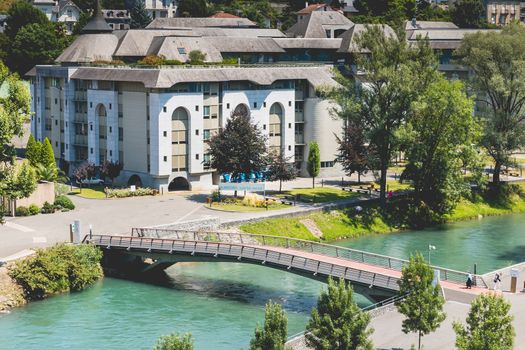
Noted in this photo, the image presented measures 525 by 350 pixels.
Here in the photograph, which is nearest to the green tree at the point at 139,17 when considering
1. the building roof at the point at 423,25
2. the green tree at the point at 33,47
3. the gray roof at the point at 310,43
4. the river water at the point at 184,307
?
the green tree at the point at 33,47

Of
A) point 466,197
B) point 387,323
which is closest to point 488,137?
point 466,197

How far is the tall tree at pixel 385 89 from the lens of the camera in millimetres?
87000

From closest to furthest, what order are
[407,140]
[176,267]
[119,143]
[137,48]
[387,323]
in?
[387,323] → [176,267] → [407,140] → [119,143] → [137,48]

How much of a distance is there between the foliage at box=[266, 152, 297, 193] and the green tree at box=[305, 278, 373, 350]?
153ft

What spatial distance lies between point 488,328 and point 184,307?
78.0ft

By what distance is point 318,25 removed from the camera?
14000 centimetres

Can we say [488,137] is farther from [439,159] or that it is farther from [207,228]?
[207,228]

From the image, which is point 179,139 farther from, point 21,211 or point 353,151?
point 21,211

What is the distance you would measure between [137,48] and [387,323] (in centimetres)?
6178

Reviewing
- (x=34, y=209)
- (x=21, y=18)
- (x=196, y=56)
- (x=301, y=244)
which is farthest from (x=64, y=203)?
(x=21, y=18)

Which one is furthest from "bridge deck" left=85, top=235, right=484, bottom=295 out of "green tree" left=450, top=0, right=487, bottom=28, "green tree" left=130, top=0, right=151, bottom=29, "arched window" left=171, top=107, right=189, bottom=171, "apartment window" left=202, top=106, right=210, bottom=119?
"green tree" left=450, top=0, right=487, bottom=28

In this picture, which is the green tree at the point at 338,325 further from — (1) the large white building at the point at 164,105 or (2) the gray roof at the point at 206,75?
(1) the large white building at the point at 164,105

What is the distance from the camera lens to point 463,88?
100562mm

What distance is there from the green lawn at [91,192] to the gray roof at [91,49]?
15.9 m
